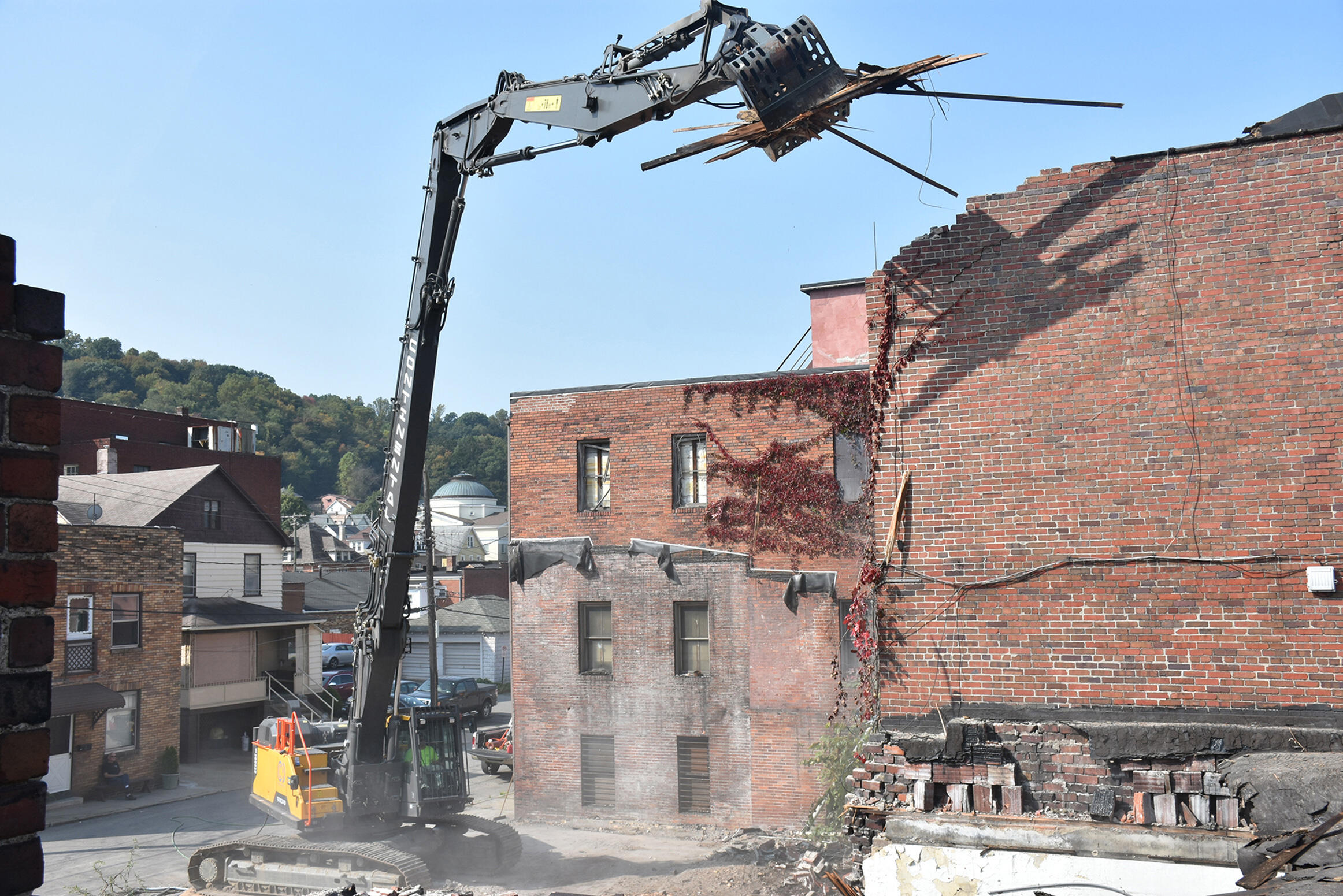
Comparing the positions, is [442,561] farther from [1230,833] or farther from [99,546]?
[1230,833]

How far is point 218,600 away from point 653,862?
21.2 metres

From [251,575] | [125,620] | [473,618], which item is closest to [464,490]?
[473,618]

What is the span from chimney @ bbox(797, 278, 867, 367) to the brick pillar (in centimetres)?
2281

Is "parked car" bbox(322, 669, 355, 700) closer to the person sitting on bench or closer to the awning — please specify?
the person sitting on bench

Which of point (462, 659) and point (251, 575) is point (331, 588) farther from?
point (251, 575)

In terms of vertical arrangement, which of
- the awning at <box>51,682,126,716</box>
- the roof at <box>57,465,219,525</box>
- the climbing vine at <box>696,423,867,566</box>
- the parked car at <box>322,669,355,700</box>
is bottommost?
the parked car at <box>322,669,355,700</box>

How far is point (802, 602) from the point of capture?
2058cm

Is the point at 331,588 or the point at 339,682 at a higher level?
the point at 331,588

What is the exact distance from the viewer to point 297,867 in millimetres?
16203

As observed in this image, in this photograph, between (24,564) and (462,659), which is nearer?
(24,564)

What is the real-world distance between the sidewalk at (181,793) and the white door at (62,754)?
1.18 ft

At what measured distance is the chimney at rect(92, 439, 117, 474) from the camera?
37.8 metres

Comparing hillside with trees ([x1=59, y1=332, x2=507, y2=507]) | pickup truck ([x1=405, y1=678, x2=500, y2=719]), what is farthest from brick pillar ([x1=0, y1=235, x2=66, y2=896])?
hillside with trees ([x1=59, y1=332, x2=507, y2=507])

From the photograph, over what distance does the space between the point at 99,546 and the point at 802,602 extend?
17968 millimetres
